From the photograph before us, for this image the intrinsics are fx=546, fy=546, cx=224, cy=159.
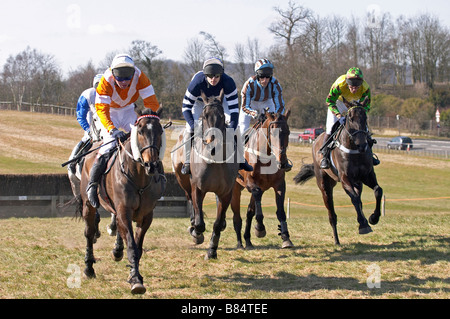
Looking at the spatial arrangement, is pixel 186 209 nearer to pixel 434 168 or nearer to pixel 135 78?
pixel 135 78

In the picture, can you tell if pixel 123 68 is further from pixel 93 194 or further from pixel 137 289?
pixel 137 289

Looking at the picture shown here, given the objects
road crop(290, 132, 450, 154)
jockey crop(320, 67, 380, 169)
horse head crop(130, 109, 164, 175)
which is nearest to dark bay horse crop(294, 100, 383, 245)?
jockey crop(320, 67, 380, 169)

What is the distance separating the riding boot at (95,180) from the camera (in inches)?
324

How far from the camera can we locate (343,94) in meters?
11.3

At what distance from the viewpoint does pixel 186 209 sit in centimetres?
2005

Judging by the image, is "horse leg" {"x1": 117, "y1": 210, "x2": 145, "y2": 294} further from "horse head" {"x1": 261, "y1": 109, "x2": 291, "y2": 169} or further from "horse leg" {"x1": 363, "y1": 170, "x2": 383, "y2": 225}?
"horse leg" {"x1": 363, "y1": 170, "x2": 383, "y2": 225}

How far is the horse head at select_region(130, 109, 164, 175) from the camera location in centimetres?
684

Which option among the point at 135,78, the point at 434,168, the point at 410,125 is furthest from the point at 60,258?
the point at 410,125

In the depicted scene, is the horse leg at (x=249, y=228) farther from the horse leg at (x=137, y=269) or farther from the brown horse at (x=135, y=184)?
the horse leg at (x=137, y=269)

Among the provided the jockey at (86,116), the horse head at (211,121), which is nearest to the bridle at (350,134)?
the horse head at (211,121)

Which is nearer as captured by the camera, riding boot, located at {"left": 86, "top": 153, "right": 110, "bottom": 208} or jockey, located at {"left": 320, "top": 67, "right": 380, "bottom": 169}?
riding boot, located at {"left": 86, "top": 153, "right": 110, "bottom": 208}

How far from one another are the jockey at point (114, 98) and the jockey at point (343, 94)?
4.10m

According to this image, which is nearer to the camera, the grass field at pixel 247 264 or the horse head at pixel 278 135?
the grass field at pixel 247 264

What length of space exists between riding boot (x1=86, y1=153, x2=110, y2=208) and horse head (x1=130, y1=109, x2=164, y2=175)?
50.6 inches
